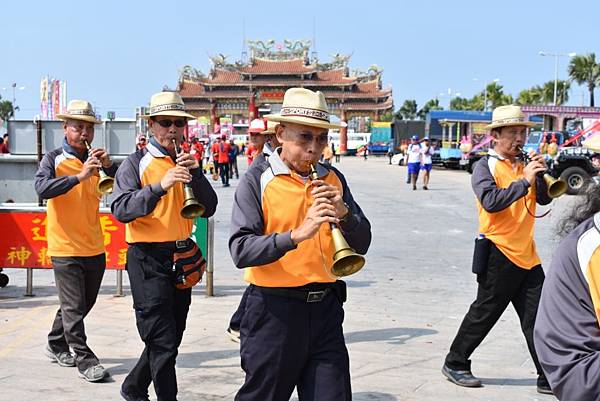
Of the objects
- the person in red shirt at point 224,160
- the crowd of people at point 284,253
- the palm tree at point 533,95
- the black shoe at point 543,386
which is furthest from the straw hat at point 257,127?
the palm tree at point 533,95

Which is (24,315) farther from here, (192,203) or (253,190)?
(253,190)

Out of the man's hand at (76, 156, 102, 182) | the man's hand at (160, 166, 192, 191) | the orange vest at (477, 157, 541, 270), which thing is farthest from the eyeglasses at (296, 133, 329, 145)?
the man's hand at (76, 156, 102, 182)

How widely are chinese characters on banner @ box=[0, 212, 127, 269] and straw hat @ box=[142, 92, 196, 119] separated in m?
3.66

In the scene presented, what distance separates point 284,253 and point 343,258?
31 cm

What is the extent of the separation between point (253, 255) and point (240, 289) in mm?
5387

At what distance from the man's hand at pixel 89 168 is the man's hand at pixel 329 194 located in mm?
2375

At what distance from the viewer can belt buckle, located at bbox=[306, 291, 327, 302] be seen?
11.0ft

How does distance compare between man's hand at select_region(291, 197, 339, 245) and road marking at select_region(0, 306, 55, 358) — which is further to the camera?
road marking at select_region(0, 306, 55, 358)

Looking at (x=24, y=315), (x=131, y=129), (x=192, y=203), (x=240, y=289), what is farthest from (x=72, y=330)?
(x=131, y=129)

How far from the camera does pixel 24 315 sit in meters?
7.30

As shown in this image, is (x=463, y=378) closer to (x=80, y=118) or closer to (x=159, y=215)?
(x=159, y=215)

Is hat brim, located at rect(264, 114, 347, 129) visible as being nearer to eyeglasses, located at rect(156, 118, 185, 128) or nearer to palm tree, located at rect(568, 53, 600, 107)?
eyeglasses, located at rect(156, 118, 185, 128)

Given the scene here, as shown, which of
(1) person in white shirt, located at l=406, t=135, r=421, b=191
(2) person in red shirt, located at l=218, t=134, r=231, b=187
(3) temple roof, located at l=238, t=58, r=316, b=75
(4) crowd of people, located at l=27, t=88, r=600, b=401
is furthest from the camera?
(3) temple roof, located at l=238, t=58, r=316, b=75

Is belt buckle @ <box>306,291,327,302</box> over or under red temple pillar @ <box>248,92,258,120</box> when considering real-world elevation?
under
